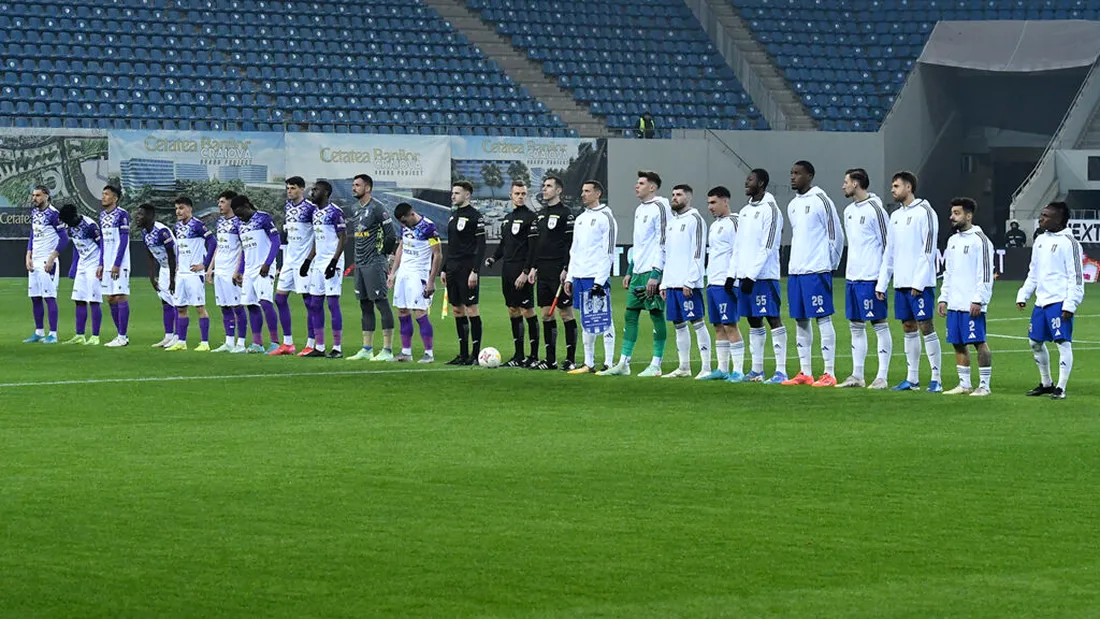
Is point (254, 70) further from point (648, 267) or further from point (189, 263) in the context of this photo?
point (648, 267)


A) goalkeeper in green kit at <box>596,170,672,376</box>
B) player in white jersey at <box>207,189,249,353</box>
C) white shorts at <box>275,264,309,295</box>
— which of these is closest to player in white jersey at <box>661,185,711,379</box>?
goalkeeper in green kit at <box>596,170,672,376</box>

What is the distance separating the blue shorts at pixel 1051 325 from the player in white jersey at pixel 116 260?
445 inches

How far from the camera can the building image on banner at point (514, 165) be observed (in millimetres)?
41000

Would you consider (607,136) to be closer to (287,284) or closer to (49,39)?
(49,39)

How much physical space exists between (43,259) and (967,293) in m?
12.6

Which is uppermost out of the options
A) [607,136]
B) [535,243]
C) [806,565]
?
[607,136]

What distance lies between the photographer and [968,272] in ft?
48.3

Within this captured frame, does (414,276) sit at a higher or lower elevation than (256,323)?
higher

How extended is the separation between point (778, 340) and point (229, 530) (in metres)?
8.84

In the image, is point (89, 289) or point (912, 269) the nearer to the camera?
point (912, 269)

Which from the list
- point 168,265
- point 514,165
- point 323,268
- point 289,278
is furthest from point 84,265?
point 514,165

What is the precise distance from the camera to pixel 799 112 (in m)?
45.9

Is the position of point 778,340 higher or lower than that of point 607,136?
lower

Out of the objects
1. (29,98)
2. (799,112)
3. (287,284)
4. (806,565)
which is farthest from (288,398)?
(799,112)
